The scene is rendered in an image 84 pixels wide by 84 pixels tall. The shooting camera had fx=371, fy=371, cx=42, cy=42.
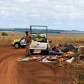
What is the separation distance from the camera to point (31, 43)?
31000 millimetres

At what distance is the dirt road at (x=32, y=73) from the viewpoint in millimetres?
18312

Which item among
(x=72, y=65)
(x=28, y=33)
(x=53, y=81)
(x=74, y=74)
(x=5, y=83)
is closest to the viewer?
(x=5, y=83)

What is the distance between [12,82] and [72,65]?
757cm

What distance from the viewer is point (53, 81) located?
18359 mm

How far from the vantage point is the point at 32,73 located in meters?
21.2

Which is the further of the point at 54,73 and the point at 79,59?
the point at 79,59

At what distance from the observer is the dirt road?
60.1ft

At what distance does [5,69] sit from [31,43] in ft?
30.7

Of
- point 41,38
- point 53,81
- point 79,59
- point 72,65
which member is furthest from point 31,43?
point 53,81

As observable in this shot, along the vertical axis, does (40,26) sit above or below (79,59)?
above

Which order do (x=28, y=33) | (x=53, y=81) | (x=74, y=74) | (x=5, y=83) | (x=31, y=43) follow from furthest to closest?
(x=28, y=33)
(x=31, y=43)
(x=74, y=74)
(x=53, y=81)
(x=5, y=83)

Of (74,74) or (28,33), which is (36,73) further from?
(28,33)

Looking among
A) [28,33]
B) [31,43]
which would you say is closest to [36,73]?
[31,43]

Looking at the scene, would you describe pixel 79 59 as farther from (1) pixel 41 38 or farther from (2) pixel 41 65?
(1) pixel 41 38
